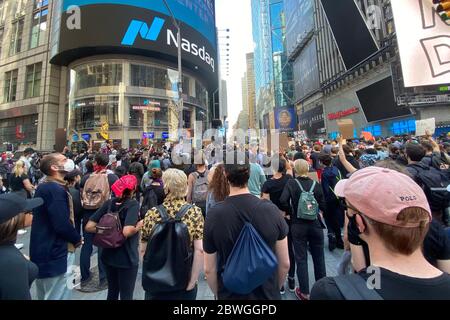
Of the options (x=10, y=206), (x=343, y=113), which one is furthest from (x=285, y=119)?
(x=10, y=206)

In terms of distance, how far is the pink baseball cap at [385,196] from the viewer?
114 centimetres

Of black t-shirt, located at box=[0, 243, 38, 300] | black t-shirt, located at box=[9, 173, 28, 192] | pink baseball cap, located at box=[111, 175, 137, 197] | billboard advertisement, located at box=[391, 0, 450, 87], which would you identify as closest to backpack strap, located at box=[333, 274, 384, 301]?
black t-shirt, located at box=[0, 243, 38, 300]

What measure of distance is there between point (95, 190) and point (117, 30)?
3929cm

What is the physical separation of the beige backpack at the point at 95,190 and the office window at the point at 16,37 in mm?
58631

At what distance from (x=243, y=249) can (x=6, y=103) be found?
198 ft

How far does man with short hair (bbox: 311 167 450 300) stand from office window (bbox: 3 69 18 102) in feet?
195

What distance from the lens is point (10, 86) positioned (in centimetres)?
4406

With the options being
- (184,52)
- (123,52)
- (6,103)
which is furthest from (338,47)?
(6,103)

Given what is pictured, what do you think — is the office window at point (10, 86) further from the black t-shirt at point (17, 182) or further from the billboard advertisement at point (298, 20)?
the billboard advertisement at point (298, 20)

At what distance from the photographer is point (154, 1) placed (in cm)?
3669

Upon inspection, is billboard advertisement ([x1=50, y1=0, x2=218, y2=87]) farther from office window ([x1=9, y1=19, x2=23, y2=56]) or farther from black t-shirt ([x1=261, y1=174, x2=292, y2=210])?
black t-shirt ([x1=261, y1=174, x2=292, y2=210])

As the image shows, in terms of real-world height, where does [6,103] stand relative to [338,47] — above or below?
below

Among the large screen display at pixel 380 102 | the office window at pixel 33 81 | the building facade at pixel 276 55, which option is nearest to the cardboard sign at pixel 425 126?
the large screen display at pixel 380 102

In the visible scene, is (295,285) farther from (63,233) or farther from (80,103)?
(80,103)
